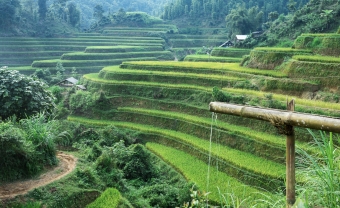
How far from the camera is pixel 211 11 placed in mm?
46250

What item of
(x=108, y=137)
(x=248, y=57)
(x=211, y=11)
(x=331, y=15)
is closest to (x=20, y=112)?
(x=108, y=137)

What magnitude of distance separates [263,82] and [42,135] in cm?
946

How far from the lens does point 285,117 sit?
2.86 m

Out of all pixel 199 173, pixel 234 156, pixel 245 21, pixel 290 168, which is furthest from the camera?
pixel 245 21

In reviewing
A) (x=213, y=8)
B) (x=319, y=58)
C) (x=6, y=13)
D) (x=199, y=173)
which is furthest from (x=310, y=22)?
(x=6, y=13)

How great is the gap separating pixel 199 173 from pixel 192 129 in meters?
3.21

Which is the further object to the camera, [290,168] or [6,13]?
[6,13]

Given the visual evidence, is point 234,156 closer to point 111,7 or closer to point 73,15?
point 73,15

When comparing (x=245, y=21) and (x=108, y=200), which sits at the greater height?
(x=245, y=21)

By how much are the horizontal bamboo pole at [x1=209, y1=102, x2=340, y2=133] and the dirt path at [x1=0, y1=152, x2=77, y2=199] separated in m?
5.54

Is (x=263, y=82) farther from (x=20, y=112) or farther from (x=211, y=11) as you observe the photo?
(x=211, y=11)

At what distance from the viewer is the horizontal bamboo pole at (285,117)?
2.57m

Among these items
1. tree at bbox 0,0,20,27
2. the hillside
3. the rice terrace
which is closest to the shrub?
the rice terrace

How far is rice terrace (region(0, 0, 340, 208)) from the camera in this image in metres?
3.33
